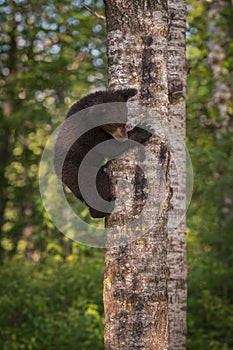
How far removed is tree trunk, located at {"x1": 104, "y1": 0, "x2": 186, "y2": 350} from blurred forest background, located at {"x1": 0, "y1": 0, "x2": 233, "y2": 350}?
397cm

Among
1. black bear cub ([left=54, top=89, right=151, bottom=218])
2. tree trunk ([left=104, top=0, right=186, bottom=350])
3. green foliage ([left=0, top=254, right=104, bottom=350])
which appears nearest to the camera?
tree trunk ([left=104, top=0, right=186, bottom=350])

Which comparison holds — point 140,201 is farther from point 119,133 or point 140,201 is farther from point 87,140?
point 87,140

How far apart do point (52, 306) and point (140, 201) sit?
5456 millimetres

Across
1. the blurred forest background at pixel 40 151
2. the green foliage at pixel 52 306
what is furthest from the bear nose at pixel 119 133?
the green foliage at pixel 52 306

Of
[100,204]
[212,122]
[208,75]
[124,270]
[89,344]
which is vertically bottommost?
[89,344]

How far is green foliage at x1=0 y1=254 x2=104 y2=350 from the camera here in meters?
7.06

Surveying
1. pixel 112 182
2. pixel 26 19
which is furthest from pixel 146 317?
pixel 26 19

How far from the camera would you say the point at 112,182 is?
2727mm

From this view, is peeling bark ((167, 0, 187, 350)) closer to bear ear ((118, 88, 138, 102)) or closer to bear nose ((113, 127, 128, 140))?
bear nose ((113, 127, 128, 140))

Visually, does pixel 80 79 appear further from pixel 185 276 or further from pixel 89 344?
pixel 185 276

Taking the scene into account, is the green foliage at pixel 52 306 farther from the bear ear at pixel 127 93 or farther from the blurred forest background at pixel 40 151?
the bear ear at pixel 127 93

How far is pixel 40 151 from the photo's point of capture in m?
9.30

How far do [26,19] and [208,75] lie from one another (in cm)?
305

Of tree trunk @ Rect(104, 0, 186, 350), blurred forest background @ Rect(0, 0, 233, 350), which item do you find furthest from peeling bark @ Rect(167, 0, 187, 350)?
blurred forest background @ Rect(0, 0, 233, 350)
